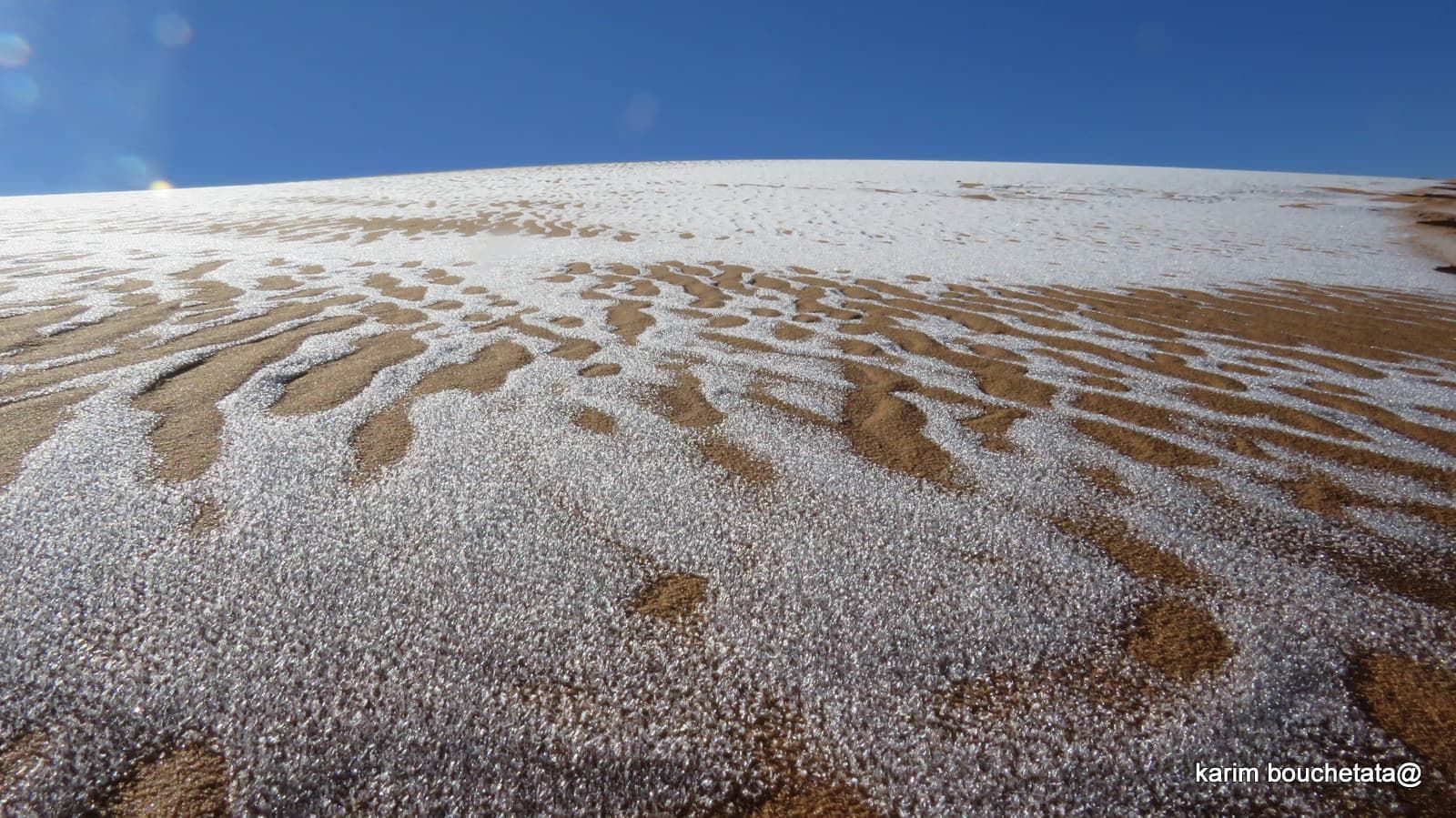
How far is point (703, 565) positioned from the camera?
122cm

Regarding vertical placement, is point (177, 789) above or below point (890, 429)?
below

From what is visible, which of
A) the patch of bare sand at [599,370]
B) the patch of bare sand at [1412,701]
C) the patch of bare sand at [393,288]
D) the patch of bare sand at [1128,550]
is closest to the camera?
the patch of bare sand at [1412,701]

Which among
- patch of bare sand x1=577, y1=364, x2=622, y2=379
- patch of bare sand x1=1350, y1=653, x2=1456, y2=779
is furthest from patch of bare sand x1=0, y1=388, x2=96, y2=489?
patch of bare sand x1=1350, y1=653, x2=1456, y2=779

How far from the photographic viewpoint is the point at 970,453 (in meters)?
1.73

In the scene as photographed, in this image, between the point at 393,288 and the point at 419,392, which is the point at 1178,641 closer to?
the point at 419,392

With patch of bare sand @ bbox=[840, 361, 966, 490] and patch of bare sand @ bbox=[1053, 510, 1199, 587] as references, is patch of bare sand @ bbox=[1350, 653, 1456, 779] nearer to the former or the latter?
patch of bare sand @ bbox=[1053, 510, 1199, 587]

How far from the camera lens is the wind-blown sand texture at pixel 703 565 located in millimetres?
834

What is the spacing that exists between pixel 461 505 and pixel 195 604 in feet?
1.47

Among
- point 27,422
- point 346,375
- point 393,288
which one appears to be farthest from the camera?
point 393,288

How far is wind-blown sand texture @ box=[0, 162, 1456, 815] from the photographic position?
Result: 834mm

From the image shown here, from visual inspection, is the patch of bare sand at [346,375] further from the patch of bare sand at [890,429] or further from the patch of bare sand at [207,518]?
the patch of bare sand at [890,429]

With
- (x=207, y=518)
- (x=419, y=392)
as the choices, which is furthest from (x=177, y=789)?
(x=419, y=392)

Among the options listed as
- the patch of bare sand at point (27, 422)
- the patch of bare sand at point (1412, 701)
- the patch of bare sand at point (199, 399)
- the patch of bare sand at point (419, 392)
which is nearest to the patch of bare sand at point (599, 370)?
the patch of bare sand at point (419, 392)

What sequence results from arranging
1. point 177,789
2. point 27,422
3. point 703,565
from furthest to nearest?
point 27,422 < point 703,565 < point 177,789
